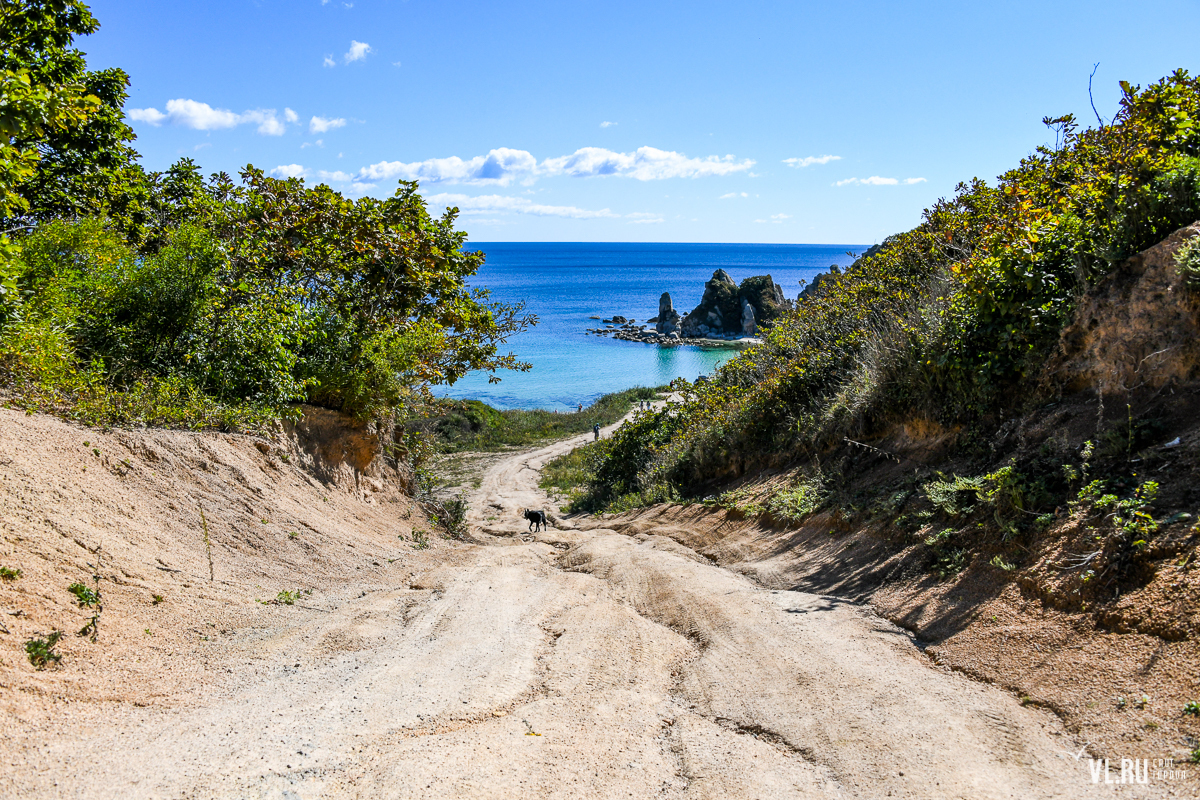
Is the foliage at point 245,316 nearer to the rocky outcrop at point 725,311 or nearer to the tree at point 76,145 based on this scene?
the tree at point 76,145

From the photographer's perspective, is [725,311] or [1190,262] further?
[725,311]

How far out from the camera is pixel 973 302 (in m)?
7.80

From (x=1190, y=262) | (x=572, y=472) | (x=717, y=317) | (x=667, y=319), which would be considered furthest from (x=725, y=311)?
(x=1190, y=262)

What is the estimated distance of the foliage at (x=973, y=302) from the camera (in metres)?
6.69

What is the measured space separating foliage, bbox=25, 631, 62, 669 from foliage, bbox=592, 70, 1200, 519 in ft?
23.6

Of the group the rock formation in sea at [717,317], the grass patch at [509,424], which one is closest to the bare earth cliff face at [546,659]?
the grass patch at [509,424]

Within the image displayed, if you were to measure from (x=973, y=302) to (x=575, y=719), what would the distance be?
6.71 m

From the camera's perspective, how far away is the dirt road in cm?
338

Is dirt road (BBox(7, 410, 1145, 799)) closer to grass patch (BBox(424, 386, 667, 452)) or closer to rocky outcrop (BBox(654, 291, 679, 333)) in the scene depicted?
grass patch (BBox(424, 386, 667, 452))

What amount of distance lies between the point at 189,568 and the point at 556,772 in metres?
4.10

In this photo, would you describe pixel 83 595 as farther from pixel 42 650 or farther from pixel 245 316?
pixel 245 316

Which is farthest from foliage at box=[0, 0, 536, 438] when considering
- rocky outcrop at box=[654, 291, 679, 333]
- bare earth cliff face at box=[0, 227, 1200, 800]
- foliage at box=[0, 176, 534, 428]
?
rocky outcrop at box=[654, 291, 679, 333]

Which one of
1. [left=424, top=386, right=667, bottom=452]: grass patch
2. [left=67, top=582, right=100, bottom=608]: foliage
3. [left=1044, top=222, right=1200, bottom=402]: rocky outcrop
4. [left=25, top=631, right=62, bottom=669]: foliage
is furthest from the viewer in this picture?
[left=424, top=386, right=667, bottom=452]: grass patch

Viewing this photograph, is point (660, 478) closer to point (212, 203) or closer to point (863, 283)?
point (863, 283)
